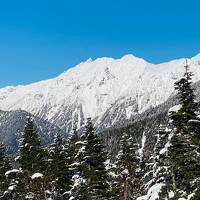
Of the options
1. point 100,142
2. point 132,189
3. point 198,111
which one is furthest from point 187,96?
point 132,189

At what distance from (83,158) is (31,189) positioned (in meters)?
7.20

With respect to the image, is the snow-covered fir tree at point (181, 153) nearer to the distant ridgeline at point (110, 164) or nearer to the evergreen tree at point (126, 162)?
the distant ridgeline at point (110, 164)

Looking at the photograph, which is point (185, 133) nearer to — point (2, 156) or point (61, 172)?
point (61, 172)

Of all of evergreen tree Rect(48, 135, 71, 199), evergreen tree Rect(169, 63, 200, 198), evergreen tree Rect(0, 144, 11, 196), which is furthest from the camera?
evergreen tree Rect(0, 144, 11, 196)

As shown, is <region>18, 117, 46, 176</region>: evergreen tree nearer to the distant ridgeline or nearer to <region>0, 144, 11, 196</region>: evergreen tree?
the distant ridgeline

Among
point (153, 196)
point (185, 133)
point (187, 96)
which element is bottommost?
point (153, 196)

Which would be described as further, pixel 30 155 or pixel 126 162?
pixel 30 155

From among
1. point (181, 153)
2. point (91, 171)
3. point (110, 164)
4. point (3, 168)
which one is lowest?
point (181, 153)

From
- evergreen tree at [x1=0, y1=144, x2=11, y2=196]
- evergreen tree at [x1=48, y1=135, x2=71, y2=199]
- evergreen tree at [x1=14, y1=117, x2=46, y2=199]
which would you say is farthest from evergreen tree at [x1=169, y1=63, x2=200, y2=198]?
evergreen tree at [x1=0, y1=144, x2=11, y2=196]

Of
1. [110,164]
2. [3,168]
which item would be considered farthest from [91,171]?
[3,168]

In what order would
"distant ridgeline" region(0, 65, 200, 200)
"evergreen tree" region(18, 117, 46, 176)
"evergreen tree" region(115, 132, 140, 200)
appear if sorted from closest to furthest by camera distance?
"distant ridgeline" region(0, 65, 200, 200) < "evergreen tree" region(115, 132, 140, 200) < "evergreen tree" region(18, 117, 46, 176)

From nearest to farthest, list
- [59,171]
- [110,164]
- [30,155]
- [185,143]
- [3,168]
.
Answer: [185,143] < [110,164] < [59,171] < [30,155] < [3,168]

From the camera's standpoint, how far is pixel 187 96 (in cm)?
2597

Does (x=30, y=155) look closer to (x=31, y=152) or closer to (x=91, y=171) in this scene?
(x=31, y=152)
